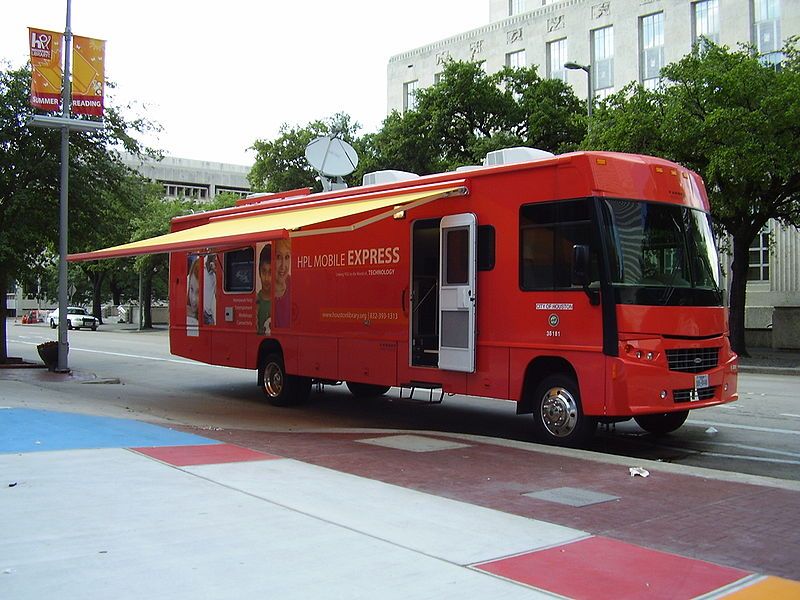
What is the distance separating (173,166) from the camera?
118 m

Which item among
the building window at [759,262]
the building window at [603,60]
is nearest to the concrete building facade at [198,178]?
the building window at [603,60]

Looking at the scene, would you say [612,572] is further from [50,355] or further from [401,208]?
[50,355]

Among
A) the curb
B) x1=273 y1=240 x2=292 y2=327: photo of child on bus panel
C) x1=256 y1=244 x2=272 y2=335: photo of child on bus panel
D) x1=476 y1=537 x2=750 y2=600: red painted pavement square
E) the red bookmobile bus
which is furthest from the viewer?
the curb

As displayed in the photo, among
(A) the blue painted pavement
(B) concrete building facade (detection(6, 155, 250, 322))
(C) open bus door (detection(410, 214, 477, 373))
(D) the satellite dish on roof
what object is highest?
(B) concrete building facade (detection(6, 155, 250, 322))

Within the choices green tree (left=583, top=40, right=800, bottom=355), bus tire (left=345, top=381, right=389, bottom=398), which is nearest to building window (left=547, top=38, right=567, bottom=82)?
green tree (left=583, top=40, right=800, bottom=355)

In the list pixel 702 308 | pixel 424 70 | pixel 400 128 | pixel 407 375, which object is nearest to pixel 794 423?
pixel 702 308

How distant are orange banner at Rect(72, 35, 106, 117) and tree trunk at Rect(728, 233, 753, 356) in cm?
1911

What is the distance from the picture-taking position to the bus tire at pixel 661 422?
1080 cm

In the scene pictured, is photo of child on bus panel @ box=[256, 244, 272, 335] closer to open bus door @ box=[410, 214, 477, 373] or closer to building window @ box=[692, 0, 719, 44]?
open bus door @ box=[410, 214, 477, 373]

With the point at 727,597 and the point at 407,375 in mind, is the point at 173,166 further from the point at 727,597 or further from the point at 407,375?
the point at 727,597

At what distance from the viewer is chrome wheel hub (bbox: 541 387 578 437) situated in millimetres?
9594

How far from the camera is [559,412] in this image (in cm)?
972

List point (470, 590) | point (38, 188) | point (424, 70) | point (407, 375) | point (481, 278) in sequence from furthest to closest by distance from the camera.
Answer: point (424, 70) < point (38, 188) < point (407, 375) < point (481, 278) < point (470, 590)

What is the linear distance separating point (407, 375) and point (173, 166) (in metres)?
114
